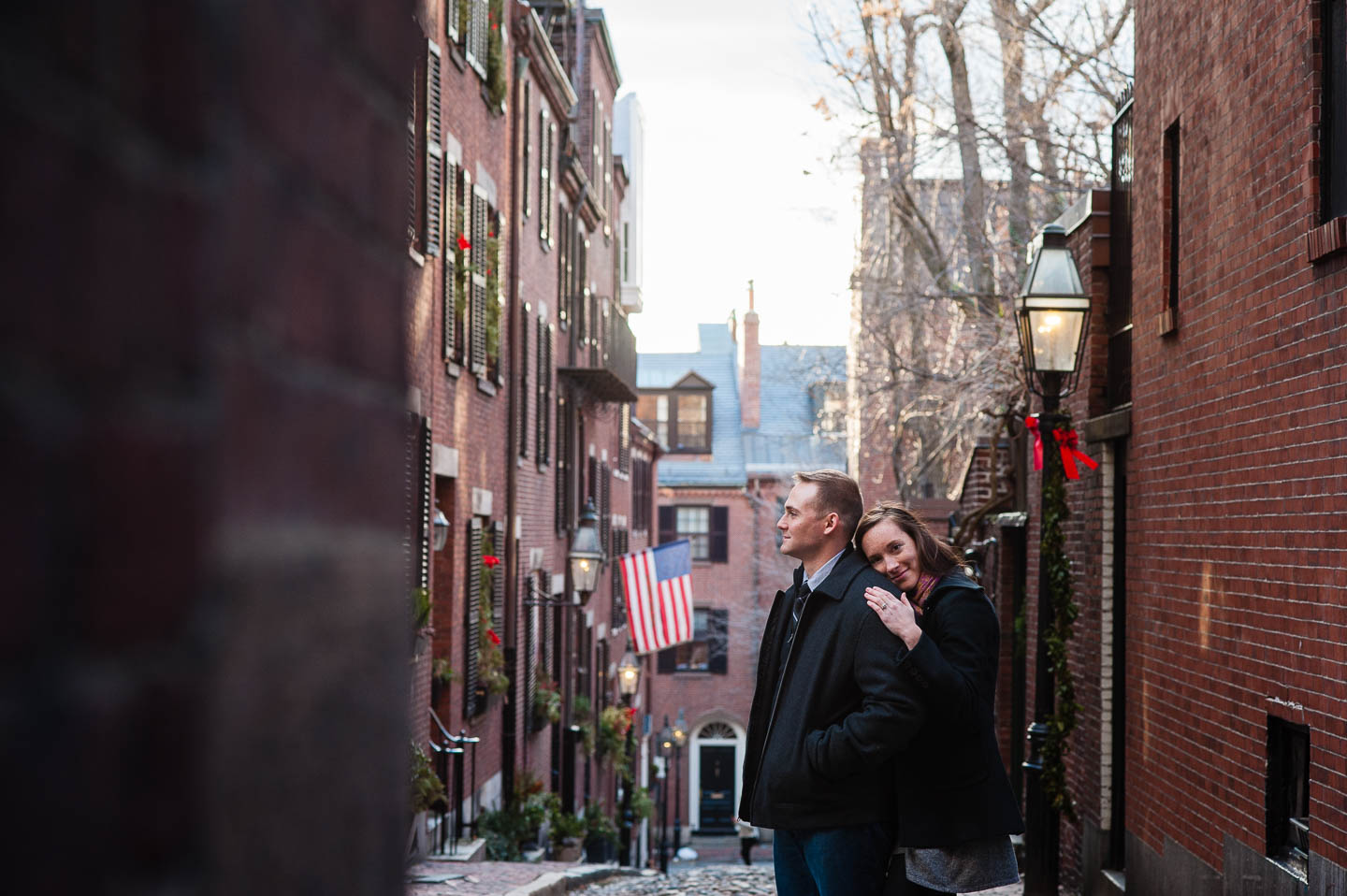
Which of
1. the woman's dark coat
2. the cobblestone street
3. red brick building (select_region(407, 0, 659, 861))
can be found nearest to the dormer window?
red brick building (select_region(407, 0, 659, 861))

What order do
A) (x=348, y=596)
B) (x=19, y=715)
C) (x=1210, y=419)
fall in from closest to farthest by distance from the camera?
1. (x=19, y=715)
2. (x=348, y=596)
3. (x=1210, y=419)

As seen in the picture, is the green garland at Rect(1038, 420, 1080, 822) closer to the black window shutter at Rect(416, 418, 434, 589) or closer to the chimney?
the black window shutter at Rect(416, 418, 434, 589)

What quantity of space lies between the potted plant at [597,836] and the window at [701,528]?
24.5 metres

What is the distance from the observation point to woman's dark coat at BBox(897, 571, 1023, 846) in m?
4.88

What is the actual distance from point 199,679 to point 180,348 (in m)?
0.19

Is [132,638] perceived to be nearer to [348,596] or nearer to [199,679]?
[199,679]

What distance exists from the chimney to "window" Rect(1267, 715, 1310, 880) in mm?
42854

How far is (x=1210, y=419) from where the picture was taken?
8.26 m

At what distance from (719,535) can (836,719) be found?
42.6 meters

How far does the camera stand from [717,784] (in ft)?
153

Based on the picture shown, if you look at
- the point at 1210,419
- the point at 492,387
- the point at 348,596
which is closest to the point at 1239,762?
the point at 1210,419

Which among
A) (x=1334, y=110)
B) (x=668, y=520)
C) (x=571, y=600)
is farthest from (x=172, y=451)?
(x=668, y=520)

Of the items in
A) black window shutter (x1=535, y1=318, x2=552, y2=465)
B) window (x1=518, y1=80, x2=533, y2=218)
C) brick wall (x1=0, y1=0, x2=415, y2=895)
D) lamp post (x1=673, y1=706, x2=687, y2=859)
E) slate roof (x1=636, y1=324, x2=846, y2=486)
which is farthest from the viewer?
slate roof (x1=636, y1=324, x2=846, y2=486)

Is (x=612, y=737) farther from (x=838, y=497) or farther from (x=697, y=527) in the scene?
(x=838, y=497)
